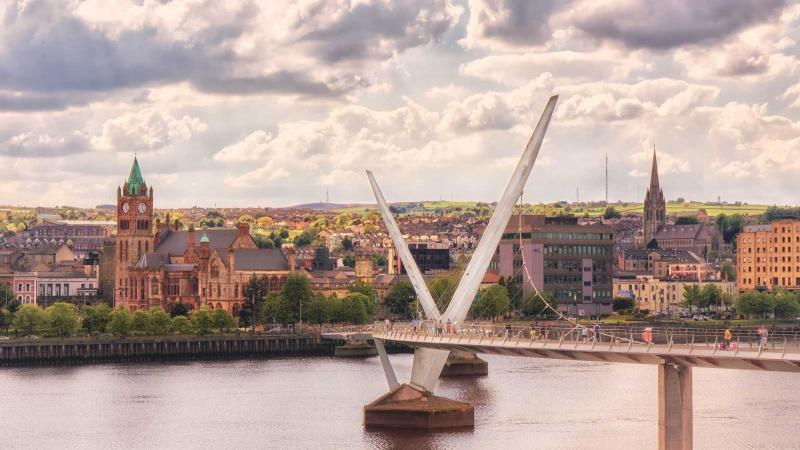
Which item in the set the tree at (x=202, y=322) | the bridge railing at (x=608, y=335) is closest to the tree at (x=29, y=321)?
the tree at (x=202, y=322)

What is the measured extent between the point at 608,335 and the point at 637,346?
12.2 feet

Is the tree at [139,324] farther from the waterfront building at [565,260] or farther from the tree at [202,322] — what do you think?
the waterfront building at [565,260]

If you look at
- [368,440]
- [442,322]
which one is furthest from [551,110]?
[368,440]

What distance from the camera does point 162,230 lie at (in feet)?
654

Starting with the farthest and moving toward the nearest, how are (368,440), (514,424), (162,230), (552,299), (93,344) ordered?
(162,230)
(552,299)
(93,344)
(514,424)
(368,440)

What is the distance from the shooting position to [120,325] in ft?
488

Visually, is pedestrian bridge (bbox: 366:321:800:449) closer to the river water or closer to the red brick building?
the river water

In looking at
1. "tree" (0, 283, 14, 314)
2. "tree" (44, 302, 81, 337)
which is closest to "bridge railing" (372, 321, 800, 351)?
"tree" (44, 302, 81, 337)

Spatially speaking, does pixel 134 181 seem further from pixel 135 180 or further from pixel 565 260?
pixel 565 260

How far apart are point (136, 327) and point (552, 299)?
43.7 m

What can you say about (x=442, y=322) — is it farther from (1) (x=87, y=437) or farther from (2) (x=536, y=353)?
(1) (x=87, y=437)

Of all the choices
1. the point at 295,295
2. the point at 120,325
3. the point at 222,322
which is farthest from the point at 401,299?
the point at 120,325

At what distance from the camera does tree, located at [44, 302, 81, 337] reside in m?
147

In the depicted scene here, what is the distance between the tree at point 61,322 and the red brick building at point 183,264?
95.1ft
